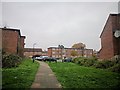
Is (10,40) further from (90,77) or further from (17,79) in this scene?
(90,77)

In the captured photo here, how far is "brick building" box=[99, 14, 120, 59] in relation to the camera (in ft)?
95.0

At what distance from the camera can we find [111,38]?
97.3ft

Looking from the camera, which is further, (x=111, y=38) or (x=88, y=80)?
(x=111, y=38)

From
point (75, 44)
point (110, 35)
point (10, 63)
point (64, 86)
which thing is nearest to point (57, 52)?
point (75, 44)

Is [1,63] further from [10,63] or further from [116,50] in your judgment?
[116,50]

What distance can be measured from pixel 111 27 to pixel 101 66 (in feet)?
30.3

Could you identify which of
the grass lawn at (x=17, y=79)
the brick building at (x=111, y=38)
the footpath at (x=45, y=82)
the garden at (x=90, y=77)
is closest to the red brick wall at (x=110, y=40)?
the brick building at (x=111, y=38)

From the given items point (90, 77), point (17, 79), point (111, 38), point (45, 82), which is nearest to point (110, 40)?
point (111, 38)

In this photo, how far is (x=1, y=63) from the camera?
70.3 feet

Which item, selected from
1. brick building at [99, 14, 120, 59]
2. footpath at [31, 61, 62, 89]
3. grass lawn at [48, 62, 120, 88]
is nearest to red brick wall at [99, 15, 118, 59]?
brick building at [99, 14, 120, 59]

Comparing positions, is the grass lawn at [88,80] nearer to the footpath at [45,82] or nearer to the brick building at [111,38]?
the footpath at [45,82]

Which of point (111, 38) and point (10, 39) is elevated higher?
point (10, 39)

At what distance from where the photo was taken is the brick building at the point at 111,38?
29.0 meters

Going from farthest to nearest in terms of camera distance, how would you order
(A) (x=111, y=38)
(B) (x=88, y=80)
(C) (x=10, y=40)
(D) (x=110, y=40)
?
(C) (x=10, y=40), (D) (x=110, y=40), (A) (x=111, y=38), (B) (x=88, y=80)
